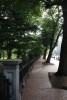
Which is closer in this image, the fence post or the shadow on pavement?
the fence post

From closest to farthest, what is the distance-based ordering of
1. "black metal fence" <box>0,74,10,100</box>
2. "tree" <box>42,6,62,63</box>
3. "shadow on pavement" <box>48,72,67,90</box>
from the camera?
"black metal fence" <box>0,74,10,100</box>, "shadow on pavement" <box>48,72,67,90</box>, "tree" <box>42,6,62,63</box>

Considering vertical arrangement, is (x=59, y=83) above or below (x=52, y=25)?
below

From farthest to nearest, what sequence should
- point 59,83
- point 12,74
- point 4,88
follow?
1. point 59,83
2. point 12,74
3. point 4,88

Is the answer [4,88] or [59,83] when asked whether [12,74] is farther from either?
[59,83]

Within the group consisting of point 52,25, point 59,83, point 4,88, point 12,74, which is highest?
point 52,25

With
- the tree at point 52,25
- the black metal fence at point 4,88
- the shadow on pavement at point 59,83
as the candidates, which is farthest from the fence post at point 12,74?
the tree at point 52,25

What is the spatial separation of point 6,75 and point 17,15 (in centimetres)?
1051

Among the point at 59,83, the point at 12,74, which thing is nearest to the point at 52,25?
the point at 59,83

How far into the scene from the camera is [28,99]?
9.84 m

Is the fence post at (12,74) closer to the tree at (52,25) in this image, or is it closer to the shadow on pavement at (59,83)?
the shadow on pavement at (59,83)

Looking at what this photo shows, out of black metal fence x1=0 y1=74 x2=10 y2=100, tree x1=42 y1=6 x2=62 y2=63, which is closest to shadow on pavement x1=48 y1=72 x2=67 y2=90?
black metal fence x1=0 y1=74 x2=10 y2=100

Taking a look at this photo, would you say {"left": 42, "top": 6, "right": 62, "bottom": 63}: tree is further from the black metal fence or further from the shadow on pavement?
the black metal fence

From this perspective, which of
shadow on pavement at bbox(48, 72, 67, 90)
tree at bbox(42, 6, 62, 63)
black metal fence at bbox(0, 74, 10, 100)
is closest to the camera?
black metal fence at bbox(0, 74, 10, 100)

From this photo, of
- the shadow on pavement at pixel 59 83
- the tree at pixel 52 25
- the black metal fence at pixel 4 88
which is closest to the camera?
the black metal fence at pixel 4 88
